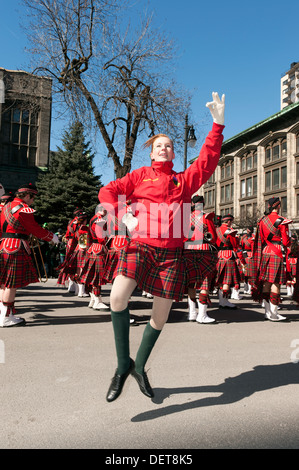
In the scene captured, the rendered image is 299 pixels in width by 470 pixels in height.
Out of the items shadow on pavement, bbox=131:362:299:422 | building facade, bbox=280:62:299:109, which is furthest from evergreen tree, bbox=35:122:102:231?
building facade, bbox=280:62:299:109

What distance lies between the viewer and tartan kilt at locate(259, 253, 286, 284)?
273 inches

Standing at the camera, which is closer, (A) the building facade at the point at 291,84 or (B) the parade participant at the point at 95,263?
(B) the parade participant at the point at 95,263

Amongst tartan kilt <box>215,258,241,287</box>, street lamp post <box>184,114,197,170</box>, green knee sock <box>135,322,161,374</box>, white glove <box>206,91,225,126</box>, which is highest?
street lamp post <box>184,114,197,170</box>

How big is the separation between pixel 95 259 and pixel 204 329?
2.60m

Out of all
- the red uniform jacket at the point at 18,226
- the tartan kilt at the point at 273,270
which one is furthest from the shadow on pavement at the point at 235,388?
the red uniform jacket at the point at 18,226

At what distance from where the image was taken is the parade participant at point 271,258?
6949 millimetres

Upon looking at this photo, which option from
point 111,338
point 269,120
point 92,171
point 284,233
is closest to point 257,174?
point 269,120

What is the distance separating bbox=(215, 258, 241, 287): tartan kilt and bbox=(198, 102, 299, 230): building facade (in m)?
26.3

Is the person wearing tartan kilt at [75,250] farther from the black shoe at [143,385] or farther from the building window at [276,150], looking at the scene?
the building window at [276,150]

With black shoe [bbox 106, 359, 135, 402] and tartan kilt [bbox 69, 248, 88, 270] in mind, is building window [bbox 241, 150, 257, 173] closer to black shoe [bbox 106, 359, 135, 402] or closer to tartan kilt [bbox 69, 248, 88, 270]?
tartan kilt [bbox 69, 248, 88, 270]

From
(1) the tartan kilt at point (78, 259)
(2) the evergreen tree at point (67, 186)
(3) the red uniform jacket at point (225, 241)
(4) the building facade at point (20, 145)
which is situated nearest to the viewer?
(1) the tartan kilt at point (78, 259)

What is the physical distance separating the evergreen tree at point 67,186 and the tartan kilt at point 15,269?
60.1 ft

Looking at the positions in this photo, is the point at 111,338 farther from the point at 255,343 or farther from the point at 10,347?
the point at 255,343

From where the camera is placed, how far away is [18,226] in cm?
581
